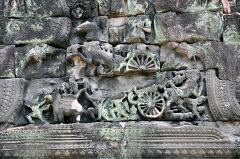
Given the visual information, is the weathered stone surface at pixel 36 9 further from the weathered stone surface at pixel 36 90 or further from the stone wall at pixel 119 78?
the weathered stone surface at pixel 36 90

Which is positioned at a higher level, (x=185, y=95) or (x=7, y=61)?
(x=7, y=61)

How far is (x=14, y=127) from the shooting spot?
6.52 m

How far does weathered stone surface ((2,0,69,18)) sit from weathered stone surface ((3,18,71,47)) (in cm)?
7

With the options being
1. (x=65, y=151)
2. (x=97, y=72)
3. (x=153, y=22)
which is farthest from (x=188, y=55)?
(x=65, y=151)

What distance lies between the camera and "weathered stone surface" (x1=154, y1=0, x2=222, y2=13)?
22.3 ft

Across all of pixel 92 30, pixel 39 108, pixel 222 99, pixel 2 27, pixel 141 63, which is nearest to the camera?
pixel 222 99

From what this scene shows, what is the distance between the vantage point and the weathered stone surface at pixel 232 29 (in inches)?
264

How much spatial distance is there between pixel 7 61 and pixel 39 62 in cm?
33

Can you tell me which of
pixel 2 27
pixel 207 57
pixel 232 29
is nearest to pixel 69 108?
pixel 2 27

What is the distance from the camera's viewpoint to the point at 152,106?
6461 mm

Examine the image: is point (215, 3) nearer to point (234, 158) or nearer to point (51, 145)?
point (234, 158)

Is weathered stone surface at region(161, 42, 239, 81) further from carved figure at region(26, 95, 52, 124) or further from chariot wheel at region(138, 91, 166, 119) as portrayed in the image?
carved figure at region(26, 95, 52, 124)

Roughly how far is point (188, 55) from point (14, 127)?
6.30ft

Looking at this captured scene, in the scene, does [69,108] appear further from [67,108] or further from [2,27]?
[2,27]
